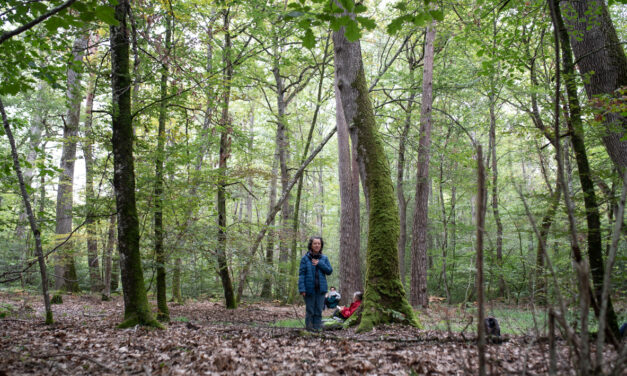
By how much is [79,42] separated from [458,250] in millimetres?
18005

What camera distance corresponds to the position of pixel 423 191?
11000mm

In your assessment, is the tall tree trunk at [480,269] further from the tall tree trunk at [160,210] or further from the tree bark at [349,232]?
the tree bark at [349,232]

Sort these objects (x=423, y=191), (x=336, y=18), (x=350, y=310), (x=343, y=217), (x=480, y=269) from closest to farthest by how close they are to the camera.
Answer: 1. (x=480, y=269)
2. (x=336, y=18)
3. (x=350, y=310)
4. (x=343, y=217)
5. (x=423, y=191)

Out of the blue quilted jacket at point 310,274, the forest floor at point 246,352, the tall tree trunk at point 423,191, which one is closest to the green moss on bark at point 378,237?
the forest floor at point 246,352

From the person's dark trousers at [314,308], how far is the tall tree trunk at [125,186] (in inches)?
99.1

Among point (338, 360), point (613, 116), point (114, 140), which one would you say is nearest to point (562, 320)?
point (338, 360)

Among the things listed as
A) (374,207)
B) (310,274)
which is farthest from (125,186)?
(374,207)

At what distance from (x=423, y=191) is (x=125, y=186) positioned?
8.61m

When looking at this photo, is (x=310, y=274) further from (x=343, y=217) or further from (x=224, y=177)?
(x=343, y=217)

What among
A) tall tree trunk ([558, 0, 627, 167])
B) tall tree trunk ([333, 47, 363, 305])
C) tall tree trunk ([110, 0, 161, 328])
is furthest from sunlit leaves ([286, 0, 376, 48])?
tall tree trunk ([333, 47, 363, 305])

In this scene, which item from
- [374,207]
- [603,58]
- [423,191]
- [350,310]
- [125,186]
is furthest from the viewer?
[423,191]

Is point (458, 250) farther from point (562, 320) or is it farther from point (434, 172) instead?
point (562, 320)

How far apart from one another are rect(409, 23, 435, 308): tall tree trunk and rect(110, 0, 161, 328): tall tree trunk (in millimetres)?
7631

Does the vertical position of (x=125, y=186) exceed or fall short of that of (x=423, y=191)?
it falls short
